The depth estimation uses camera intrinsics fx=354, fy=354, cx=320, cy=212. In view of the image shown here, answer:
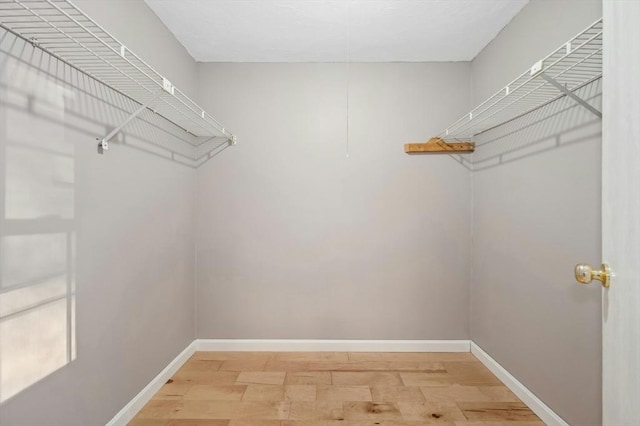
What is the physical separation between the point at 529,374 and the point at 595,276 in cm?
138

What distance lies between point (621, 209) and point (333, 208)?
2040 millimetres

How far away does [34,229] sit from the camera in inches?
49.3

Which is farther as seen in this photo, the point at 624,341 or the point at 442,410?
the point at 442,410

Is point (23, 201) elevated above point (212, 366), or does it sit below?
above

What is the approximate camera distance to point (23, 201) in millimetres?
1206

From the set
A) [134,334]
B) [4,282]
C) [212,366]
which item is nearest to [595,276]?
[4,282]

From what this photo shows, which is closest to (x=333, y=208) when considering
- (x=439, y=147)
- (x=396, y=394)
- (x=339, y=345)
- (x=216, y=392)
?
(x=439, y=147)

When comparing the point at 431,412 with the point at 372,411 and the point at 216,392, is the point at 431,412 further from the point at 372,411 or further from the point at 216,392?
the point at 216,392

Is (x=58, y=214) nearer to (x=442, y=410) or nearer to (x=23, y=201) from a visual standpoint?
(x=23, y=201)

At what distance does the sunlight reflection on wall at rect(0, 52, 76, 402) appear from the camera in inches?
45.0

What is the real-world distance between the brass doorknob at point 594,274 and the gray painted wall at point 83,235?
5.68ft

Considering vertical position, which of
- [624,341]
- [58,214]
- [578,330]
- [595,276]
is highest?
[58,214]

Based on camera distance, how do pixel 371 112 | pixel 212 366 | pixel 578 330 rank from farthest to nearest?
pixel 371 112, pixel 212 366, pixel 578 330

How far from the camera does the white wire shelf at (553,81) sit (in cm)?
134
